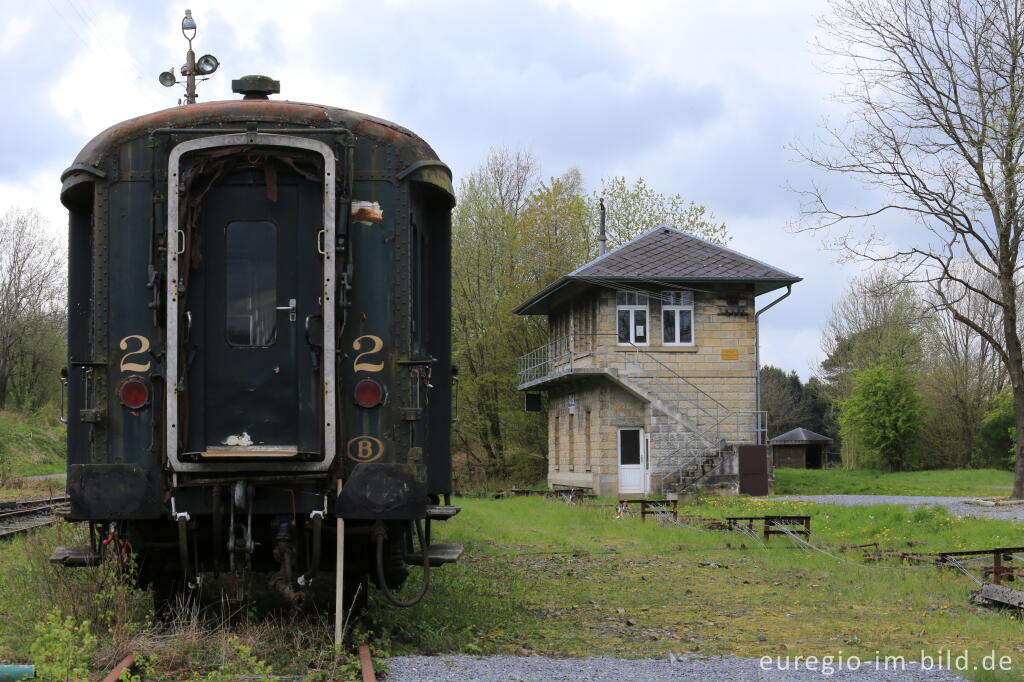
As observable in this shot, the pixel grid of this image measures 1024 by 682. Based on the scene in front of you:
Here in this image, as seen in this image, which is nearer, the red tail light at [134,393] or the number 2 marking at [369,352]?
the red tail light at [134,393]

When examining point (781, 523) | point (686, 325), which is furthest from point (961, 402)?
point (781, 523)

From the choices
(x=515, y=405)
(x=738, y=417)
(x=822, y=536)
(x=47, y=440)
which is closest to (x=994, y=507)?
(x=822, y=536)

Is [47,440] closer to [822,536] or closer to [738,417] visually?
[738,417]

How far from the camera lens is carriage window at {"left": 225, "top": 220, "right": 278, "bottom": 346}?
745 centimetres

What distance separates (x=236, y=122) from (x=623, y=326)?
28.5m

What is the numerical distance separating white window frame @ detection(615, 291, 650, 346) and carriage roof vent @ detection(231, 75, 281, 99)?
27.8 meters

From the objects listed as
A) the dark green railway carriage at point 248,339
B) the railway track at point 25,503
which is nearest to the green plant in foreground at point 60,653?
the dark green railway carriage at point 248,339

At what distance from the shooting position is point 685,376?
1391 inches

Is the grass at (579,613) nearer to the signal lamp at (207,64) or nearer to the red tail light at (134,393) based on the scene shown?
the red tail light at (134,393)

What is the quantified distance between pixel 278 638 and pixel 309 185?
3.01 meters

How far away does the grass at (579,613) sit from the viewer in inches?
279

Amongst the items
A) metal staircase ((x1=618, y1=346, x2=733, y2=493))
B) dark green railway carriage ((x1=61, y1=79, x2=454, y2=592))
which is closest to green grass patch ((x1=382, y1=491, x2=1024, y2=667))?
dark green railway carriage ((x1=61, y1=79, x2=454, y2=592))

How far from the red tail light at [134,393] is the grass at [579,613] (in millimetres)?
1224

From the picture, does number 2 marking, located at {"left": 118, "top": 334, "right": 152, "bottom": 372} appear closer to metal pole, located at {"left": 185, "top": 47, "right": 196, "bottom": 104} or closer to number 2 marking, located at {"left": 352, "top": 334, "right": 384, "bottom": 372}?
number 2 marking, located at {"left": 352, "top": 334, "right": 384, "bottom": 372}
